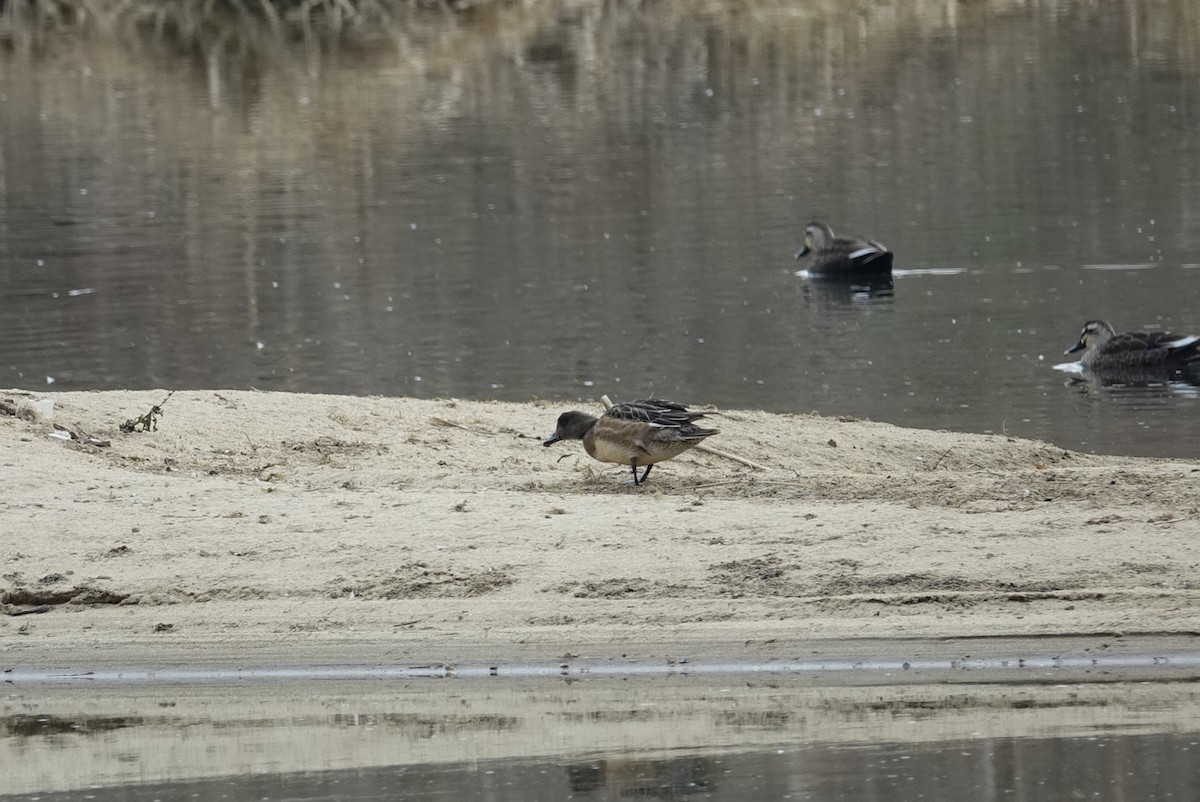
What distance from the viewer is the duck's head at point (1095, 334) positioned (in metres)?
15.9

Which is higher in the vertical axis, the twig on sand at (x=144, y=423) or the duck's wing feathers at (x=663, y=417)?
the duck's wing feathers at (x=663, y=417)

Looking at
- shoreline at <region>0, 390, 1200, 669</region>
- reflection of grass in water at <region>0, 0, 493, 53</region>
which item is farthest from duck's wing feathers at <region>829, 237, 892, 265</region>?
reflection of grass in water at <region>0, 0, 493, 53</region>

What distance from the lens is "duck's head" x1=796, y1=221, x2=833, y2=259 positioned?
70.4ft

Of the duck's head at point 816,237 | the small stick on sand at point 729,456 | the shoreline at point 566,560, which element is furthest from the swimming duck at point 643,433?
the duck's head at point 816,237

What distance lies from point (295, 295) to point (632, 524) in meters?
12.2

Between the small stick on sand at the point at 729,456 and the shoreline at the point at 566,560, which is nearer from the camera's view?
the shoreline at the point at 566,560

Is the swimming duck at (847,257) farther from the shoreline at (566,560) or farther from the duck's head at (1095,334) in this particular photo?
the shoreline at (566,560)

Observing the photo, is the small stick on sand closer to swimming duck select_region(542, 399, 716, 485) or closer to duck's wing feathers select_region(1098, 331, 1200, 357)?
swimming duck select_region(542, 399, 716, 485)

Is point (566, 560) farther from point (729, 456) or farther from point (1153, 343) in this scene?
point (1153, 343)

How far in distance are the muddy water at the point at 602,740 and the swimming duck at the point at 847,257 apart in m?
13.1

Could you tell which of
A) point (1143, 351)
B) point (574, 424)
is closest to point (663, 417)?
point (574, 424)

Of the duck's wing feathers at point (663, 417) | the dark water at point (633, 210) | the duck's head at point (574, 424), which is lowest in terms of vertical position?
the dark water at point (633, 210)

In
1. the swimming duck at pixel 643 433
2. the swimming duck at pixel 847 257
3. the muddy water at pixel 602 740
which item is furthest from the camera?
the swimming duck at pixel 847 257

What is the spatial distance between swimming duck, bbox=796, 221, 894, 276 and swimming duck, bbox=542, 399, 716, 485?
1097cm
